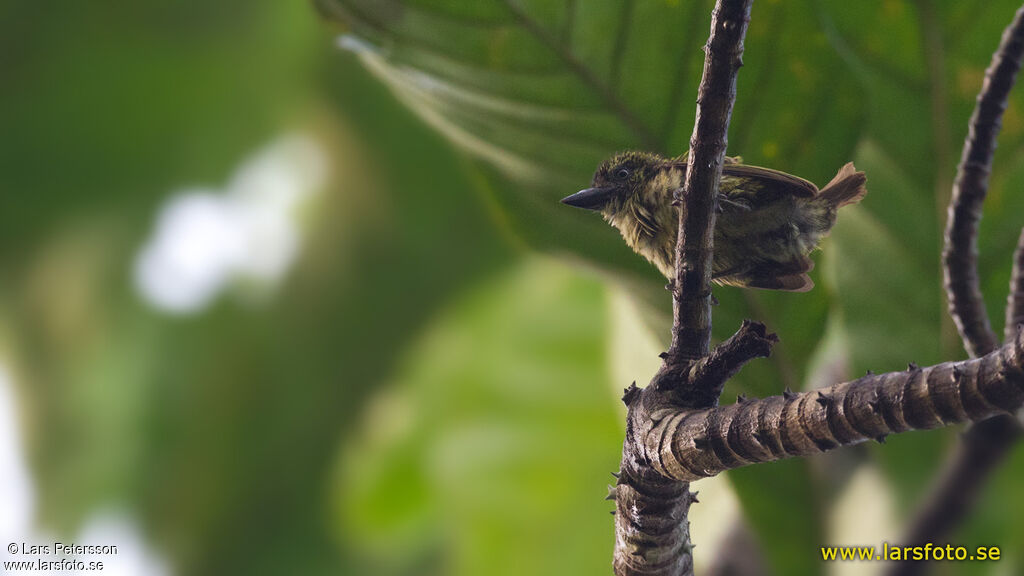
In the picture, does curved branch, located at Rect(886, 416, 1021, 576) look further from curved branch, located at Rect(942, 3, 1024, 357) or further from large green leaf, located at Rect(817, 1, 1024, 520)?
curved branch, located at Rect(942, 3, 1024, 357)

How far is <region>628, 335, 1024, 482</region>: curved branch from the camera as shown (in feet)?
0.64

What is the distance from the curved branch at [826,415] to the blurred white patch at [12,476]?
1.98 ft

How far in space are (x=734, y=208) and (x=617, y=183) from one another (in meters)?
0.04

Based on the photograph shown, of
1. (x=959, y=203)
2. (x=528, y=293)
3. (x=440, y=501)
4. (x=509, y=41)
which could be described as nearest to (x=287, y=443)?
(x=440, y=501)

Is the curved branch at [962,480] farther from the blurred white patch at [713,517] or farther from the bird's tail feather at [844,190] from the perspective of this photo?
the bird's tail feather at [844,190]

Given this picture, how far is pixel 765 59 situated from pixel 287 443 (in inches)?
35.2

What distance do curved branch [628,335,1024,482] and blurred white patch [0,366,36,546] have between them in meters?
0.60

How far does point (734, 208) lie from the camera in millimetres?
321

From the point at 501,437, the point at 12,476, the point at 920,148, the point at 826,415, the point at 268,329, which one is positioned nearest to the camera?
the point at 826,415

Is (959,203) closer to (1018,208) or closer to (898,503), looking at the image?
(1018,208)

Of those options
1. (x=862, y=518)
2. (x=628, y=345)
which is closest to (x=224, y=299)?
(x=628, y=345)

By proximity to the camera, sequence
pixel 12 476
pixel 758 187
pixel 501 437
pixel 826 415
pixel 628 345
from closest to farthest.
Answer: pixel 826 415
pixel 758 187
pixel 628 345
pixel 12 476
pixel 501 437

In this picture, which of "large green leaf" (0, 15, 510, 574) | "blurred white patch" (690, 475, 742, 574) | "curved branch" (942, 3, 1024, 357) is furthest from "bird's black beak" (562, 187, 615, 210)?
"large green leaf" (0, 15, 510, 574)

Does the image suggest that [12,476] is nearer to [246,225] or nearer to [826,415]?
[246,225]
